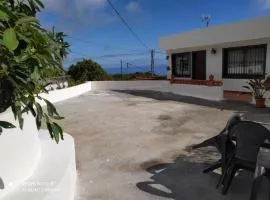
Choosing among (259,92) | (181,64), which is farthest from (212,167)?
(181,64)

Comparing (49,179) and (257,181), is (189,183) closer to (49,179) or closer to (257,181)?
(257,181)

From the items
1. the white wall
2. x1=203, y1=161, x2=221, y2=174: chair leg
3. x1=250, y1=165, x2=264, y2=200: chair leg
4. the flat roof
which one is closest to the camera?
x1=250, y1=165, x2=264, y2=200: chair leg

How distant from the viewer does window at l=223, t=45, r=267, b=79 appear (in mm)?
13742

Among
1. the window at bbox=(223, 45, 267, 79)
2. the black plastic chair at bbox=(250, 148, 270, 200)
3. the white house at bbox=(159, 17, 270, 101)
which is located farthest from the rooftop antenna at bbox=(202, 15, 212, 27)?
the black plastic chair at bbox=(250, 148, 270, 200)

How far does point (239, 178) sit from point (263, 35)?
9.50 meters

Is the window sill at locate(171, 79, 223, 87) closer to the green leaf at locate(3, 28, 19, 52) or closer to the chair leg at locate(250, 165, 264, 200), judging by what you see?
the chair leg at locate(250, 165, 264, 200)

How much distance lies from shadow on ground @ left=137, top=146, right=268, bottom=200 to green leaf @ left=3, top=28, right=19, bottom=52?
3.24 m

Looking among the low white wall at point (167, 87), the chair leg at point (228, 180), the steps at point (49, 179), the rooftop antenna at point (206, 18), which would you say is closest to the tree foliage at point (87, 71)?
the low white wall at point (167, 87)

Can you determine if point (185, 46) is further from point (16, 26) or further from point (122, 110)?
point (16, 26)

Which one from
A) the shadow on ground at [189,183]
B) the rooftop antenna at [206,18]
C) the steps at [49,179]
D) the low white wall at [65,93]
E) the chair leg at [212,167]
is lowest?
the shadow on ground at [189,183]

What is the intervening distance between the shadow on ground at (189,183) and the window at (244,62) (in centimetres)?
985

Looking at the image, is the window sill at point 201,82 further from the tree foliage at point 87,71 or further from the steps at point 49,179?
the steps at point 49,179

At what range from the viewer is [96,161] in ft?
17.9

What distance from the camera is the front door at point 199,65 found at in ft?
57.3
